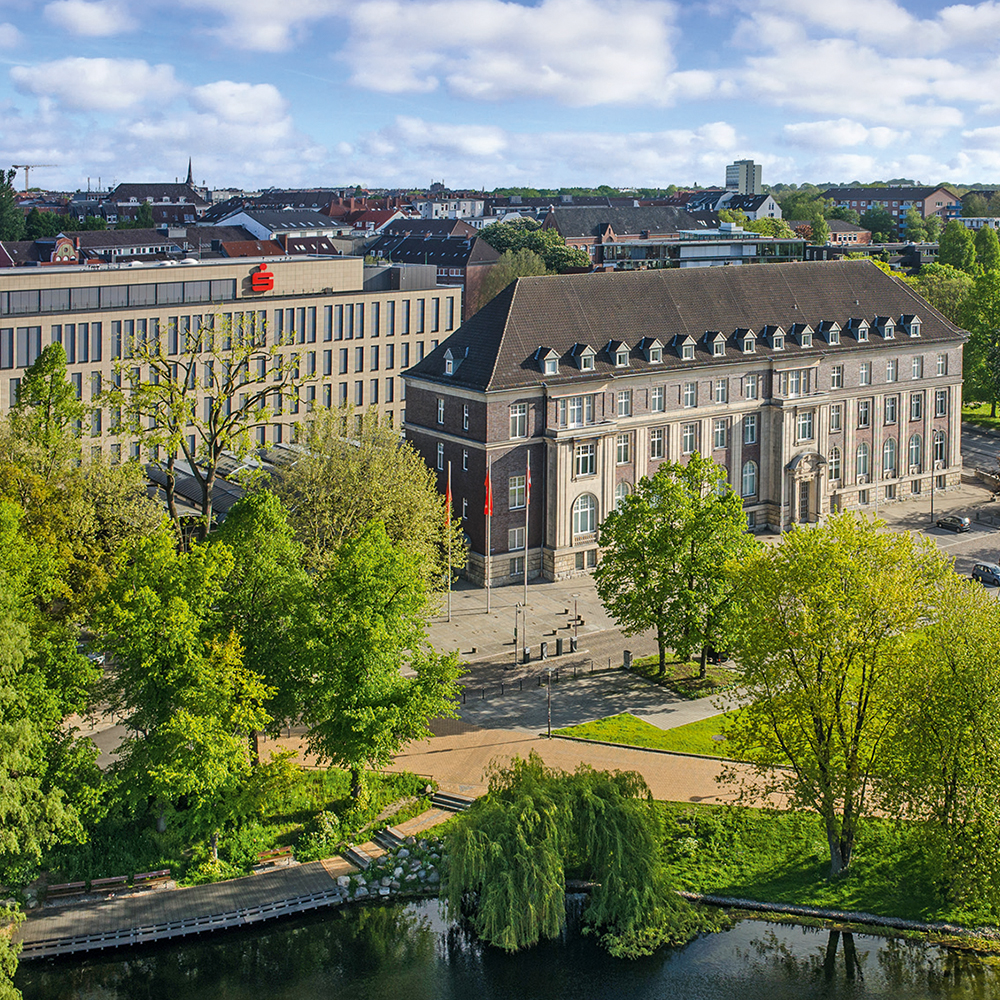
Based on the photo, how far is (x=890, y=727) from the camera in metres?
48.9

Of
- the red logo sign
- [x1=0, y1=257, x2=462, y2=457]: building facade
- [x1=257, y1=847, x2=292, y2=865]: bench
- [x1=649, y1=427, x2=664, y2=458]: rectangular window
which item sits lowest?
[x1=257, y1=847, x2=292, y2=865]: bench

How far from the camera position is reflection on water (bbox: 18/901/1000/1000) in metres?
45.1

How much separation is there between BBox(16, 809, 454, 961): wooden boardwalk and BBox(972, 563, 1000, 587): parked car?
52742 mm

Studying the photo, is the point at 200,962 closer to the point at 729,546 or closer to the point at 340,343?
the point at 729,546

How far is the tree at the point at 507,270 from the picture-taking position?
547 feet

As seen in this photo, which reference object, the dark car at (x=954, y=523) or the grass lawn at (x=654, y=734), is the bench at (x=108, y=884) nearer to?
the grass lawn at (x=654, y=734)

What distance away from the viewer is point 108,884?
50812mm

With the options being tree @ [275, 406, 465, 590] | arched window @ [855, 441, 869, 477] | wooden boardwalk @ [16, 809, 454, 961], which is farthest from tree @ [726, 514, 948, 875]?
arched window @ [855, 441, 869, 477]

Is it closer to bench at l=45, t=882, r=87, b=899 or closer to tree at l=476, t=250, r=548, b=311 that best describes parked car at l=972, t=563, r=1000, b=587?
bench at l=45, t=882, r=87, b=899

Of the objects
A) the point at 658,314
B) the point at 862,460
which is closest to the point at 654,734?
the point at 658,314

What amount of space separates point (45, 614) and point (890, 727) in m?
37.2

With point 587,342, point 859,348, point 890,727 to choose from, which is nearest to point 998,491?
point 859,348

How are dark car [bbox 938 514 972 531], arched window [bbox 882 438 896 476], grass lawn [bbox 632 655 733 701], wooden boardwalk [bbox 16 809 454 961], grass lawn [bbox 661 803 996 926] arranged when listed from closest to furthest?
wooden boardwalk [bbox 16 809 454 961], grass lawn [bbox 661 803 996 926], grass lawn [bbox 632 655 733 701], dark car [bbox 938 514 972 531], arched window [bbox 882 438 896 476]

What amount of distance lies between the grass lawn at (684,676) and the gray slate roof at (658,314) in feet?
72.6
